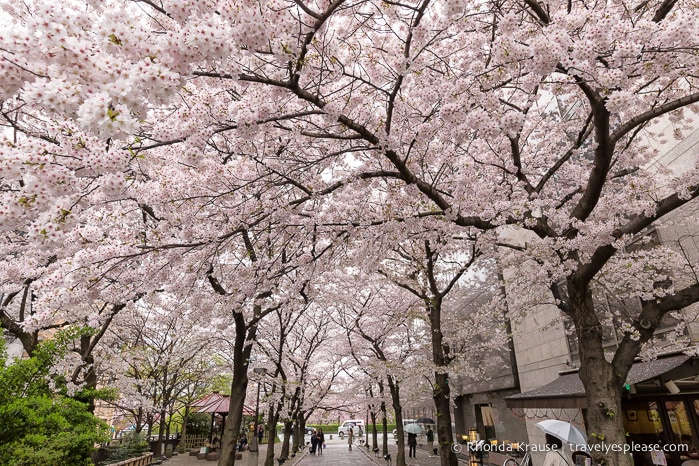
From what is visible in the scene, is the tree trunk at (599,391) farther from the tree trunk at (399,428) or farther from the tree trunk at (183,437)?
the tree trunk at (183,437)

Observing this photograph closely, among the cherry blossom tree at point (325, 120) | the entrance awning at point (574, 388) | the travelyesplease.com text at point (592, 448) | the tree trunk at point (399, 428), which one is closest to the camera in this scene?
the cherry blossom tree at point (325, 120)

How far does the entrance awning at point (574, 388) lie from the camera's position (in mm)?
8109

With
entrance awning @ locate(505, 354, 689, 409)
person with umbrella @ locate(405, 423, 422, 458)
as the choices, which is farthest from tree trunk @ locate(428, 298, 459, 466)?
person with umbrella @ locate(405, 423, 422, 458)

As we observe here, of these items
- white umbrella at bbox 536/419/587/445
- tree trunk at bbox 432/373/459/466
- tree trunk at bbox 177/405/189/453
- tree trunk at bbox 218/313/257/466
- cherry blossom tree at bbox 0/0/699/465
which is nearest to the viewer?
cherry blossom tree at bbox 0/0/699/465

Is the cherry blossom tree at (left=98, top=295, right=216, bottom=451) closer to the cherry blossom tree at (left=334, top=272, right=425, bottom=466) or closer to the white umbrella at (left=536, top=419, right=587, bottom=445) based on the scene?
the cherry blossom tree at (left=334, top=272, right=425, bottom=466)

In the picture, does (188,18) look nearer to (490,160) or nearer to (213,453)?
(490,160)

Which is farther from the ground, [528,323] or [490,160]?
[490,160]

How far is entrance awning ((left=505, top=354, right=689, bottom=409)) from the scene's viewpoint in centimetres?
811

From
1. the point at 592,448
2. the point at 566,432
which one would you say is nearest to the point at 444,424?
the point at 566,432

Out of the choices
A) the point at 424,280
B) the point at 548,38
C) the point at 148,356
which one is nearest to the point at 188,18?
the point at 548,38

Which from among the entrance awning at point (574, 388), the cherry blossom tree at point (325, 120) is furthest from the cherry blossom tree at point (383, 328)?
the cherry blossom tree at point (325, 120)

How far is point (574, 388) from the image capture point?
9.86m

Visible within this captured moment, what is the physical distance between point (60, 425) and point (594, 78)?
934 centimetres

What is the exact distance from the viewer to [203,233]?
7.19 metres
